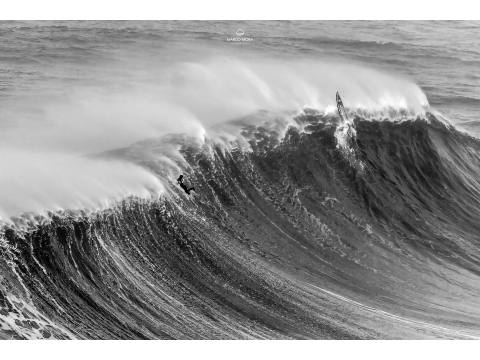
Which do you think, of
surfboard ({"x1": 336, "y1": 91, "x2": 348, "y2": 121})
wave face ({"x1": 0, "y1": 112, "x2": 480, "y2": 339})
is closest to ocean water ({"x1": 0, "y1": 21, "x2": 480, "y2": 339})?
wave face ({"x1": 0, "y1": 112, "x2": 480, "y2": 339})

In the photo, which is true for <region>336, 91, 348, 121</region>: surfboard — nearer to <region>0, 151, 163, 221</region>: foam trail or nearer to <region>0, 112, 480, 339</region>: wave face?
<region>0, 112, 480, 339</region>: wave face

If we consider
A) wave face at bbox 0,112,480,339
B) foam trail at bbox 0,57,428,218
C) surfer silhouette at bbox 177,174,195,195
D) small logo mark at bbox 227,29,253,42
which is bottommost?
wave face at bbox 0,112,480,339

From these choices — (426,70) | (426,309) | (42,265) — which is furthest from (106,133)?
(426,70)

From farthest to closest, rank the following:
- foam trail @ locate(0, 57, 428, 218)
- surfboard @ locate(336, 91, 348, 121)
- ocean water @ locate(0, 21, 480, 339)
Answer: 1. surfboard @ locate(336, 91, 348, 121)
2. foam trail @ locate(0, 57, 428, 218)
3. ocean water @ locate(0, 21, 480, 339)

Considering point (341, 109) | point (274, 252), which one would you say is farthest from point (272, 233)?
point (341, 109)

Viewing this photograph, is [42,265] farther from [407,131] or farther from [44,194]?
[407,131]

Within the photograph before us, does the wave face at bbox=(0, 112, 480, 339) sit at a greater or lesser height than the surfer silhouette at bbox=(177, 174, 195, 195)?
lesser
